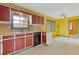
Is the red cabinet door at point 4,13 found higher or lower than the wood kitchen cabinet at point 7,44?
higher

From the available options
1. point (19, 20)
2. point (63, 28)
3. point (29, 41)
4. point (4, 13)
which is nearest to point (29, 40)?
point (29, 41)

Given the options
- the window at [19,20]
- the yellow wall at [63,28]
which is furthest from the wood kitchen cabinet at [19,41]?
the yellow wall at [63,28]


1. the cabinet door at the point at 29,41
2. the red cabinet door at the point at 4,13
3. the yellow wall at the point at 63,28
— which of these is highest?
the red cabinet door at the point at 4,13

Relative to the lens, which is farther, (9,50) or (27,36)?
(27,36)

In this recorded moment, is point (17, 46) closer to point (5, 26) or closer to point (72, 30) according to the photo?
point (5, 26)

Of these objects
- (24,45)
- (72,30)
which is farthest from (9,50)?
(72,30)

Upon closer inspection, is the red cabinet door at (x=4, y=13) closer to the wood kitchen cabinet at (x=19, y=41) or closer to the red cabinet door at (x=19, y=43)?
the wood kitchen cabinet at (x=19, y=41)

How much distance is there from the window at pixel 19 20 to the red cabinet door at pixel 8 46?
107cm

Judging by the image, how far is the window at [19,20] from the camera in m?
5.10

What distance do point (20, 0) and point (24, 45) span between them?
4.16m

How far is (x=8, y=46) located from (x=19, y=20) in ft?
5.74

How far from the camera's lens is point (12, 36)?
442 centimetres

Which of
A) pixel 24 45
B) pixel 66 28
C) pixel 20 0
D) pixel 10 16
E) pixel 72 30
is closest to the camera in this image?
pixel 20 0

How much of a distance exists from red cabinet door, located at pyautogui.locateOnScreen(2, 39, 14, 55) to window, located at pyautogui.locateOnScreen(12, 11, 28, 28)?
Result: 3.50ft
